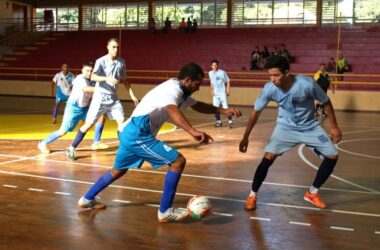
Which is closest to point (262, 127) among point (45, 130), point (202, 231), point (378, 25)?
point (45, 130)

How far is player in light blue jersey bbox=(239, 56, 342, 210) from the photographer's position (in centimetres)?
578

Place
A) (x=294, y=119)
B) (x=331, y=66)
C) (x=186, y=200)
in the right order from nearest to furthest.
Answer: (x=294, y=119) < (x=186, y=200) < (x=331, y=66)

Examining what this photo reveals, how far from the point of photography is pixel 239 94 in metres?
25.3

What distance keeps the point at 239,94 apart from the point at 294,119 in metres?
19.4

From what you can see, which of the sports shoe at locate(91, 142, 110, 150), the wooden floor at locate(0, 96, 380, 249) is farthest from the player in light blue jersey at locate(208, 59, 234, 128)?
the sports shoe at locate(91, 142, 110, 150)

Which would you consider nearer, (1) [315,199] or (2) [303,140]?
(2) [303,140]

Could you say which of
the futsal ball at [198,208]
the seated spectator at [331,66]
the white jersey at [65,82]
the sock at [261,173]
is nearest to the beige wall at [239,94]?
the seated spectator at [331,66]

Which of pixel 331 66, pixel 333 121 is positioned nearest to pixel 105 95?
pixel 333 121

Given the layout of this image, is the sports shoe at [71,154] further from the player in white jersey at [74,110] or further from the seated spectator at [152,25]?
the seated spectator at [152,25]

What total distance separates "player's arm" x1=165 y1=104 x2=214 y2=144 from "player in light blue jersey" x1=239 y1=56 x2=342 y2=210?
1.16 m

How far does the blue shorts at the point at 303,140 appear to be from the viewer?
19.7ft

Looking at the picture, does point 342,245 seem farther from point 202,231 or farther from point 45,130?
point 45,130

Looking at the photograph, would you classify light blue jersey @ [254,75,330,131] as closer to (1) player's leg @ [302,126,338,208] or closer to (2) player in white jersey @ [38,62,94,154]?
(1) player's leg @ [302,126,338,208]

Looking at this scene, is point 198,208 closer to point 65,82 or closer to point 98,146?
point 98,146
